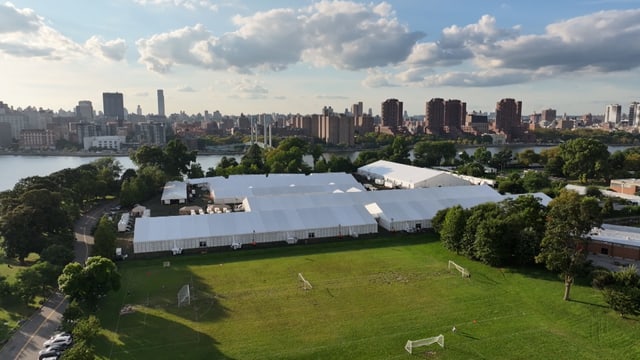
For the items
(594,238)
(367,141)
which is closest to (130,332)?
(594,238)

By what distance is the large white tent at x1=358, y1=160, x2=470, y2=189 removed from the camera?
131 feet

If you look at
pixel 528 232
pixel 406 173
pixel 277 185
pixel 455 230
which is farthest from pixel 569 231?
pixel 406 173

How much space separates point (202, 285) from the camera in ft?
57.5

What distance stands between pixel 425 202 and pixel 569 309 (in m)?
13.4

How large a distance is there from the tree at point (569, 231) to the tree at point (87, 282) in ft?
54.2

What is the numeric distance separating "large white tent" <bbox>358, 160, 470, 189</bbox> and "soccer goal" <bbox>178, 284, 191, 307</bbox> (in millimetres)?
27080

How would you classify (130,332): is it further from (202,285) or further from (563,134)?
(563,134)

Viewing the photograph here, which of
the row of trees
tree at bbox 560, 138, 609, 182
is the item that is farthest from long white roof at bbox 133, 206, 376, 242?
tree at bbox 560, 138, 609, 182

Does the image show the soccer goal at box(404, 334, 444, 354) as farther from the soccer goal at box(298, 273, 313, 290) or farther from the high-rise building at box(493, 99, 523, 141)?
the high-rise building at box(493, 99, 523, 141)

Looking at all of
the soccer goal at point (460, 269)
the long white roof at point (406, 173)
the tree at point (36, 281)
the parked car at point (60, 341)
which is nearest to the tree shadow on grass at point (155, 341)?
the parked car at point (60, 341)

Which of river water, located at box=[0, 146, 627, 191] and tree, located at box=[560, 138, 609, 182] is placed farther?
river water, located at box=[0, 146, 627, 191]

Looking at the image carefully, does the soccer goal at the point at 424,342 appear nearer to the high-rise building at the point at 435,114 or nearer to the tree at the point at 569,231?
the tree at the point at 569,231

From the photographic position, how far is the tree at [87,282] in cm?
1430

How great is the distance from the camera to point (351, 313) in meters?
14.9
